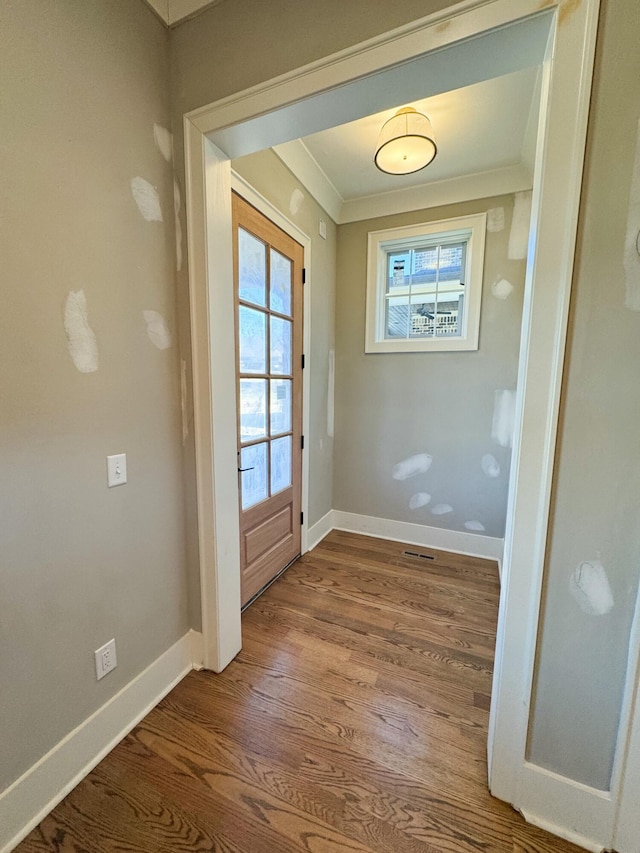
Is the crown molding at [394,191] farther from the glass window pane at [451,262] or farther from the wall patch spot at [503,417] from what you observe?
the wall patch spot at [503,417]

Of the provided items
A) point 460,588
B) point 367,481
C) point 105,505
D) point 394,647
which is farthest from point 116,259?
point 460,588

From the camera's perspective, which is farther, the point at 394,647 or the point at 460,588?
the point at 460,588

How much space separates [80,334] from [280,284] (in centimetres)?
134

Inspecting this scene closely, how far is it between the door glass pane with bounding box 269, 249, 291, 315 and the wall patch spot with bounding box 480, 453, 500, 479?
184cm

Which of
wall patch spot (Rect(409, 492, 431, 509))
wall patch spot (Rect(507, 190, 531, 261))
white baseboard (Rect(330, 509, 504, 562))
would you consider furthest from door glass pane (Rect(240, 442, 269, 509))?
wall patch spot (Rect(507, 190, 531, 261))

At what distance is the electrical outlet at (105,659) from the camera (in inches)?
46.3

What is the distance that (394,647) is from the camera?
1706mm

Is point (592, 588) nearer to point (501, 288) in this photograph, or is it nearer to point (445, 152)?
point (501, 288)

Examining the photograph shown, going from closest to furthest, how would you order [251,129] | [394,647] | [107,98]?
[107,98] → [251,129] → [394,647]

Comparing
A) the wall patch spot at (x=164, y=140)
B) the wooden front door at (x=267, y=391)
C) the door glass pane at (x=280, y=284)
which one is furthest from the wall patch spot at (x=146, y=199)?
the door glass pane at (x=280, y=284)

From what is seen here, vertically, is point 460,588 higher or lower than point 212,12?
lower

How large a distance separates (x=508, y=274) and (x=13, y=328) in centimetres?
276

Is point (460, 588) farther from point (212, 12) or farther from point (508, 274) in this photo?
point (212, 12)

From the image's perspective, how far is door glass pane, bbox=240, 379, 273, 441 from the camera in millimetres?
1858
